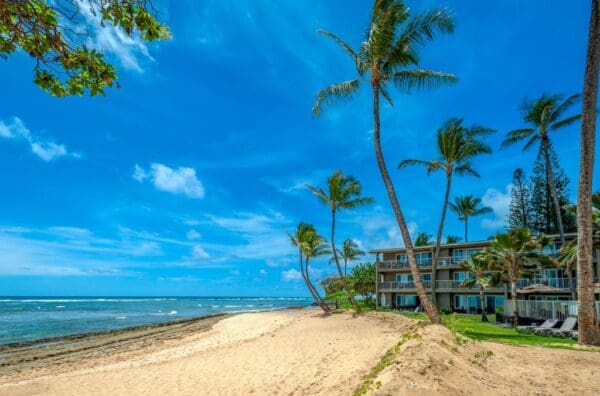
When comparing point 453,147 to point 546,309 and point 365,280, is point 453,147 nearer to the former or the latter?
point 546,309

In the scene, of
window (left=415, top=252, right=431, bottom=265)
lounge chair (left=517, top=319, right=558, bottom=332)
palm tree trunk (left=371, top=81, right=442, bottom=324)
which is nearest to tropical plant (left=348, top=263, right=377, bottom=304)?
window (left=415, top=252, right=431, bottom=265)

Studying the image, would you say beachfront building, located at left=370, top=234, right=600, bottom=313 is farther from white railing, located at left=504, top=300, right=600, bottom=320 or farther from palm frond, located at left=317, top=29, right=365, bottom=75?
palm frond, located at left=317, top=29, right=365, bottom=75

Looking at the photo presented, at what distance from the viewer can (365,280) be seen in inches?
1812

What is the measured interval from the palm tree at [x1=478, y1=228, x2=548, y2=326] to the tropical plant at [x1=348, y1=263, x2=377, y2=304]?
2144 cm

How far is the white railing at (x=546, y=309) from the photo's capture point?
19.1 meters

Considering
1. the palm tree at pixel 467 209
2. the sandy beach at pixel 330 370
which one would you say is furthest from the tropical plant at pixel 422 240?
the sandy beach at pixel 330 370

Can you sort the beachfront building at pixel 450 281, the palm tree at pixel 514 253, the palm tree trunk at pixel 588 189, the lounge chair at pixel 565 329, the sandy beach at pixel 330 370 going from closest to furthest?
the sandy beach at pixel 330 370
the palm tree trunk at pixel 588 189
the lounge chair at pixel 565 329
the palm tree at pixel 514 253
the beachfront building at pixel 450 281

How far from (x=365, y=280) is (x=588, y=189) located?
3600 centimetres

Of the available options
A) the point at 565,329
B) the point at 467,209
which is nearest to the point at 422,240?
the point at 467,209

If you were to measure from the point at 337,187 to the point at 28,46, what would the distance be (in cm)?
2591

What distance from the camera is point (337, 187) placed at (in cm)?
2877

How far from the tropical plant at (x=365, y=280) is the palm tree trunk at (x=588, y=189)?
34.3 metres

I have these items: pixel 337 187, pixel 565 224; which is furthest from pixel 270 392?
pixel 565 224

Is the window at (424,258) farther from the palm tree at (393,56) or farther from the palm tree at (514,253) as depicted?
the palm tree at (393,56)
